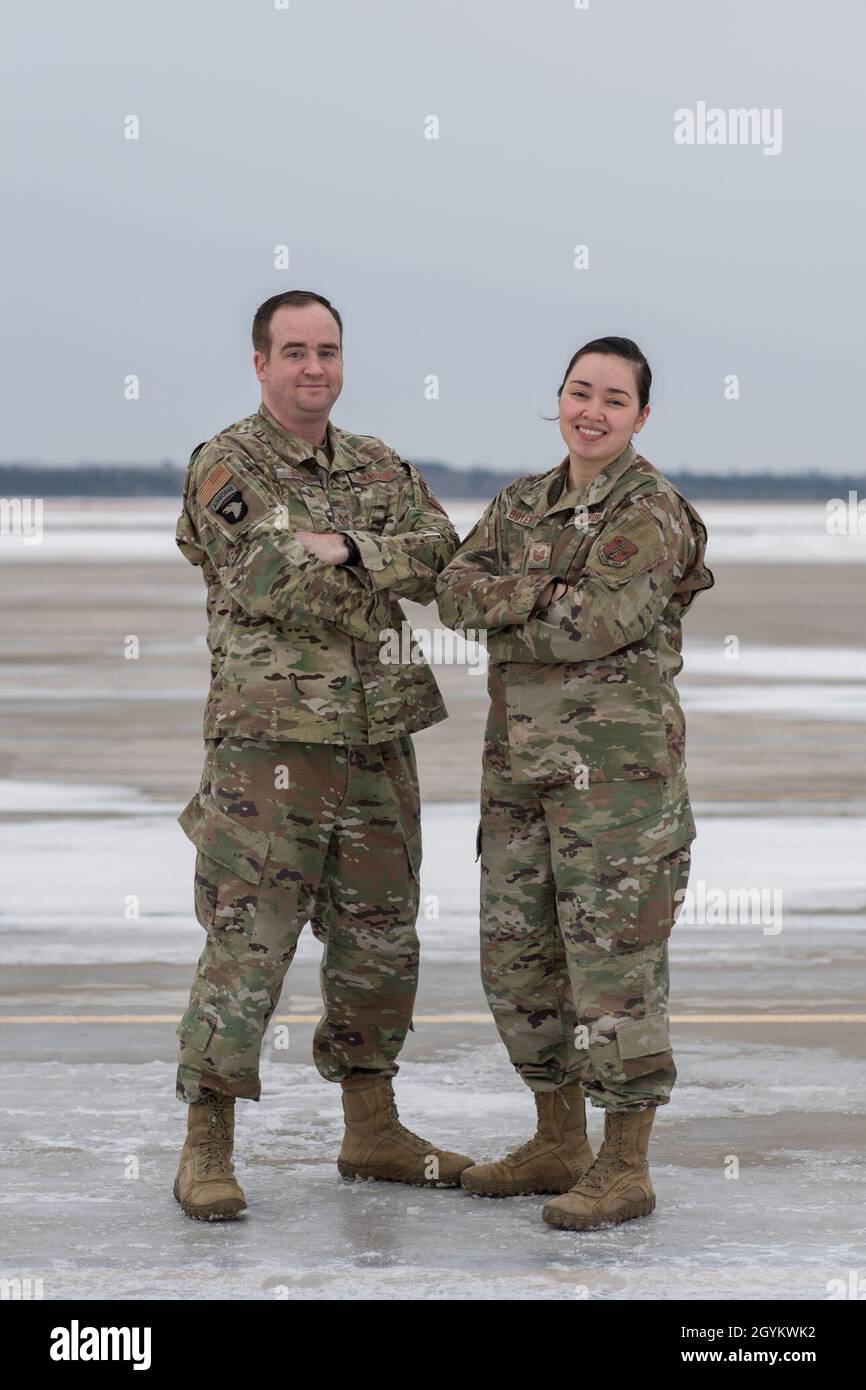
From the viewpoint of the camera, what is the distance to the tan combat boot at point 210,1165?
5367 mm

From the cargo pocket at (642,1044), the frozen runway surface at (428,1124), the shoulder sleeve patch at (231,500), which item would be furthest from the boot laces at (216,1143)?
the shoulder sleeve patch at (231,500)

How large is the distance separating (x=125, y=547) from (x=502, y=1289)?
66312 mm

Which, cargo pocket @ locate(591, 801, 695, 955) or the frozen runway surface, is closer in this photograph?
the frozen runway surface

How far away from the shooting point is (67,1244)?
516 cm

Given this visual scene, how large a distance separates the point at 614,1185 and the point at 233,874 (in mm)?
1267

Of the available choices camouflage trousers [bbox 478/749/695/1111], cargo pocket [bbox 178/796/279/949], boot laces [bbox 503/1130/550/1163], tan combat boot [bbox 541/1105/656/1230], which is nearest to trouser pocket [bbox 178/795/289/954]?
cargo pocket [bbox 178/796/279/949]

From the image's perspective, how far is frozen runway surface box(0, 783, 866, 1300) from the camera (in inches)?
197

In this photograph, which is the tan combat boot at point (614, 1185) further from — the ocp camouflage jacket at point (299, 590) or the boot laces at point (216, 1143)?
the ocp camouflage jacket at point (299, 590)

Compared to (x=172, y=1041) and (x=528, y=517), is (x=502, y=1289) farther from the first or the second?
(x=172, y=1041)

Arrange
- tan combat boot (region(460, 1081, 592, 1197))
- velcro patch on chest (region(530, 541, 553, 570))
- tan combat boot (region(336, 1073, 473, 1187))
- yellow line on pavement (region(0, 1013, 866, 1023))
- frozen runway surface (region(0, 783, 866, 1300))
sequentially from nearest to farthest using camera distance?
frozen runway surface (region(0, 783, 866, 1300))
velcro patch on chest (region(530, 541, 553, 570))
tan combat boot (region(460, 1081, 592, 1197))
tan combat boot (region(336, 1073, 473, 1187))
yellow line on pavement (region(0, 1013, 866, 1023))

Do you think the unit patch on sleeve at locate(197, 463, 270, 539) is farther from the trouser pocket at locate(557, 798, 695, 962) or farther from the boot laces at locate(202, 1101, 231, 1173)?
the boot laces at locate(202, 1101, 231, 1173)

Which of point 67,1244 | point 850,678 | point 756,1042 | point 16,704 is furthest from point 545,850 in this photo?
point 850,678

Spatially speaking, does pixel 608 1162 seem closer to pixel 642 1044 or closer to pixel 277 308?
pixel 642 1044

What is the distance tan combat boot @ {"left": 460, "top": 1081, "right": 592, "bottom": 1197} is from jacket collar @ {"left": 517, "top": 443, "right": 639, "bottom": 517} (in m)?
1.57
